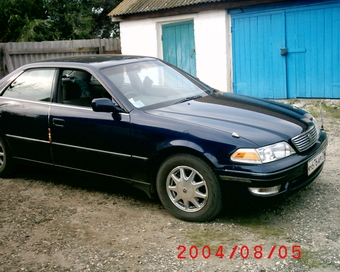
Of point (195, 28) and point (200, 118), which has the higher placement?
point (195, 28)

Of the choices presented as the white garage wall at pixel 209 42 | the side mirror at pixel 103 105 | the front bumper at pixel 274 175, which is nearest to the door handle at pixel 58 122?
the side mirror at pixel 103 105

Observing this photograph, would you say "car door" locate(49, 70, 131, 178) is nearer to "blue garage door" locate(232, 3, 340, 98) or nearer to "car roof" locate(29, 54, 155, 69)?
"car roof" locate(29, 54, 155, 69)

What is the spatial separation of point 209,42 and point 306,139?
26.2ft

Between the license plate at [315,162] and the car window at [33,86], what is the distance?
117 inches

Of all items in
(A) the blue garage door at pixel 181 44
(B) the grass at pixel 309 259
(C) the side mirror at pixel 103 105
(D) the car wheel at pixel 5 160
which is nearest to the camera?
(B) the grass at pixel 309 259

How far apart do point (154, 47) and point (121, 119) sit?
8.83 m

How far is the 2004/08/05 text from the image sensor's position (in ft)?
11.9

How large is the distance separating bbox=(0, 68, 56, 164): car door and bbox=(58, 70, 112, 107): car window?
19 centimetres

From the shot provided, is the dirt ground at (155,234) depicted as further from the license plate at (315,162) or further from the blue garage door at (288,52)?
the blue garage door at (288,52)

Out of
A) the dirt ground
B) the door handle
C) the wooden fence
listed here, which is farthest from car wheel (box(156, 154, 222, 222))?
the wooden fence

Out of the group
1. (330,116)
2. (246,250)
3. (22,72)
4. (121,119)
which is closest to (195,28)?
(330,116)

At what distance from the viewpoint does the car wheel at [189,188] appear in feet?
13.8

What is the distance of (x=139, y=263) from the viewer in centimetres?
364

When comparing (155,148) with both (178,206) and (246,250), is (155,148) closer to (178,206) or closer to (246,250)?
(178,206)
